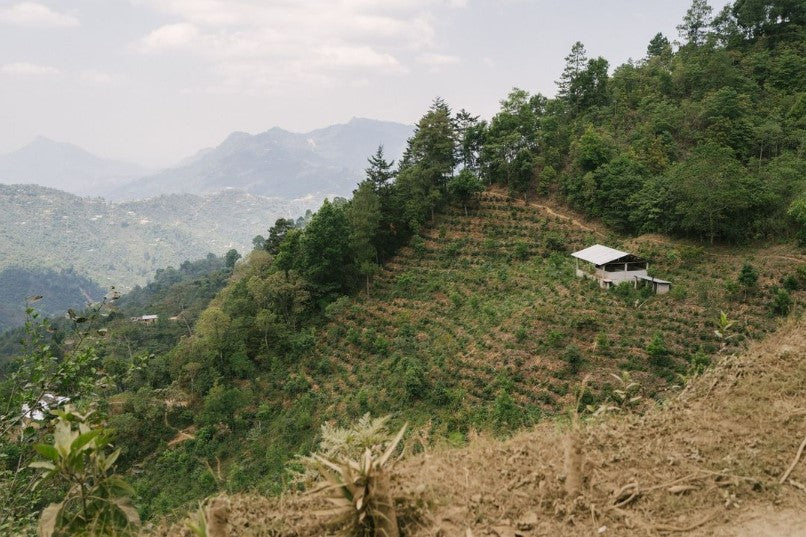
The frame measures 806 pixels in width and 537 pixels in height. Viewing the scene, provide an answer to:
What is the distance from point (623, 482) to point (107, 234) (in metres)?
152

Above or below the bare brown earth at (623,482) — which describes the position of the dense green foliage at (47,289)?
below

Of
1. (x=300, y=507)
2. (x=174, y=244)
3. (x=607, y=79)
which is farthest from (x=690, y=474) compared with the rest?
(x=174, y=244)

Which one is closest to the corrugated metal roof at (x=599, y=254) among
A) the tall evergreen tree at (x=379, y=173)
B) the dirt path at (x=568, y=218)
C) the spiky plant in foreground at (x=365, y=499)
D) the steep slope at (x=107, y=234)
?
the dirt path at (x=568, y=218)

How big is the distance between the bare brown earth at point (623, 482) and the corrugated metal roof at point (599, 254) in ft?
51.9

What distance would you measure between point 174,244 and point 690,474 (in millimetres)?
155094

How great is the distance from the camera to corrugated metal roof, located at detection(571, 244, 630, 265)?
63.5ft

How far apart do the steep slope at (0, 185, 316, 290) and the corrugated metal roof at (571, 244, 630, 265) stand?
104 metres

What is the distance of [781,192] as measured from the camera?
20.5 meters

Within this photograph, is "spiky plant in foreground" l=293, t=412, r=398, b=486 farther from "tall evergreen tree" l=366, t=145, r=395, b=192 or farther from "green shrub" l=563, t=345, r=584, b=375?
"tall evergreen tree" l=366, t=145, r=395, b=192

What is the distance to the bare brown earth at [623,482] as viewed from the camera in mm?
3047

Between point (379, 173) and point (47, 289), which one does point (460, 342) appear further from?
point (47, 289)

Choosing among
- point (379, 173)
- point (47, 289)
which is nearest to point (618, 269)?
point (379, 173)

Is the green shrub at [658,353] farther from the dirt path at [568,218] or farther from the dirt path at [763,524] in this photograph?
the dirt path at [763,524]

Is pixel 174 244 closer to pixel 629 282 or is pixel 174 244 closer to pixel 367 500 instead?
pixel 629 282
